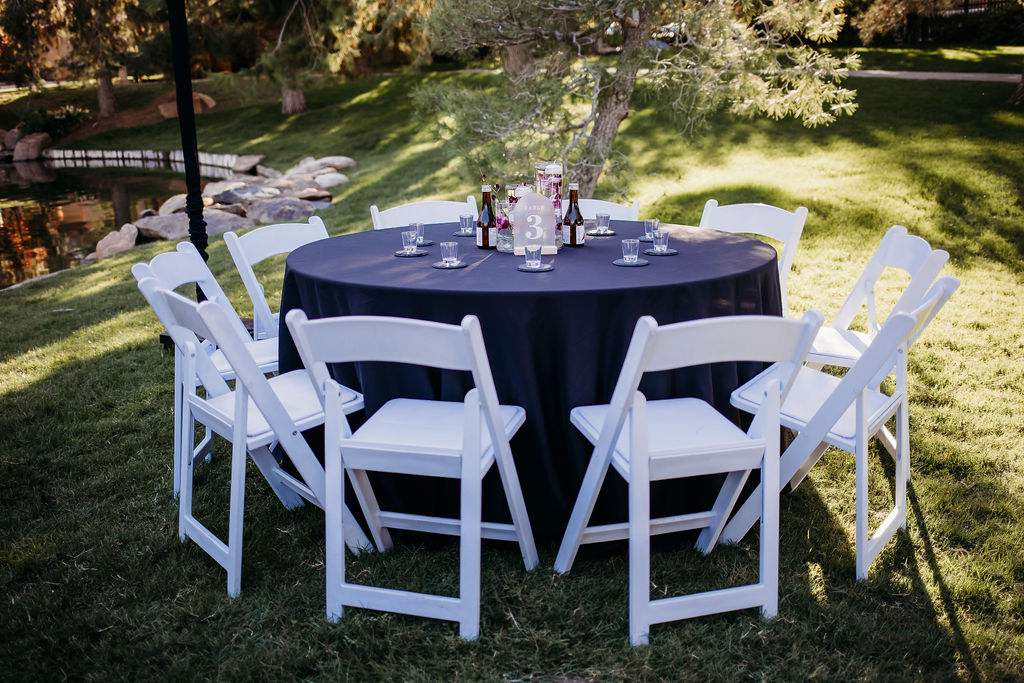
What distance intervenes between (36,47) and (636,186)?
18.5 metres

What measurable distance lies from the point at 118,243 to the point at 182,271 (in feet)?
23.0

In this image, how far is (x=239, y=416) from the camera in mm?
2434

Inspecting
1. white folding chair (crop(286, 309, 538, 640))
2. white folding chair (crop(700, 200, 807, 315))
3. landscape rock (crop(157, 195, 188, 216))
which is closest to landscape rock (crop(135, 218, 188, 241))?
landscape rock (crop(157, 195, 188, 216))

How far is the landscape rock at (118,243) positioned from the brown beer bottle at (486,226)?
7.15 m

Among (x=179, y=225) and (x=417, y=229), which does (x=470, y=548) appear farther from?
(x=179, y=225)

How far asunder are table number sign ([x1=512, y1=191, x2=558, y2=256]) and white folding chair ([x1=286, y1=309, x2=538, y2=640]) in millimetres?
880

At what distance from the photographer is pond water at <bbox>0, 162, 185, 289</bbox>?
30.6 ft

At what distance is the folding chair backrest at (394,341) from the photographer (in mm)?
1989

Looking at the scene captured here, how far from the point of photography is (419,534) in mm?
2752

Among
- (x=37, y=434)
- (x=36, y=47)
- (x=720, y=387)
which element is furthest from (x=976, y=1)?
(x=36, y=47)

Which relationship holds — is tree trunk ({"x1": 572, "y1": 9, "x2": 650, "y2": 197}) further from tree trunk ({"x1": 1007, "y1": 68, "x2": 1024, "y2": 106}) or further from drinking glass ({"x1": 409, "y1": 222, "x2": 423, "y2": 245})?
tree trunk ({"x1": 1007, "y1": 68, "x2": 1024, "y2": 106})

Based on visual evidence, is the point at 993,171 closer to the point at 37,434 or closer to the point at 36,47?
the point at 37,434

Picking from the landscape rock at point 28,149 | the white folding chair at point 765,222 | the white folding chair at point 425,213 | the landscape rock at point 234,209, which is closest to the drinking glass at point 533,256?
the white folding chair at point 765,222

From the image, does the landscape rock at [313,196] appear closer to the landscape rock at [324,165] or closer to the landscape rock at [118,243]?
the landscape rock at [324,165]
